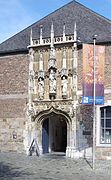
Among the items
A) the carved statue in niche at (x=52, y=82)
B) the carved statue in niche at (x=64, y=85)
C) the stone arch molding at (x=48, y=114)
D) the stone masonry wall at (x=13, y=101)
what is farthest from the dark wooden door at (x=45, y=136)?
the carved statue in niche at (x=64, y=85)

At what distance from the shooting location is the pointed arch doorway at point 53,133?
72.5 ft

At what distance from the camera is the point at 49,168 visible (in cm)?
1586

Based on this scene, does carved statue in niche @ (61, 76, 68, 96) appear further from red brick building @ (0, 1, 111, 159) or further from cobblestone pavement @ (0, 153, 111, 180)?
cobblestone pavement @ (0, 153, 111, 180)

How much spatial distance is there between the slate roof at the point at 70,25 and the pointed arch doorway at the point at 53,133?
460 cm

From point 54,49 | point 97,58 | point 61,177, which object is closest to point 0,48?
point 54,49

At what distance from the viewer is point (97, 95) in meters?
17.0

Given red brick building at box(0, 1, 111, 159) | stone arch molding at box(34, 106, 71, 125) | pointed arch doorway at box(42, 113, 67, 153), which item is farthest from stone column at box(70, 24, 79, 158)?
pointed arch doorway at box(42, 113, 67, 153)

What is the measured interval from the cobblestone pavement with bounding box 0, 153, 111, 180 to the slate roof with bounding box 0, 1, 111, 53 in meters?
6.67

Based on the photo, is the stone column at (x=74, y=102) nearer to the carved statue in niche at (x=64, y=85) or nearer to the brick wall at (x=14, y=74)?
the carved statue in niche at (x=64, y=85)

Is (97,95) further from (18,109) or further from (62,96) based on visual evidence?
(18,109)

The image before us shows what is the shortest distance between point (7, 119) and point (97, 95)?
7262 mm

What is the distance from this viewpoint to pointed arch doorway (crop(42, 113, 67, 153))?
2211 cm

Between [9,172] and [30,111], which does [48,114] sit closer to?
[30,111]

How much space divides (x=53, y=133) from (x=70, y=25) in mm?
6803
